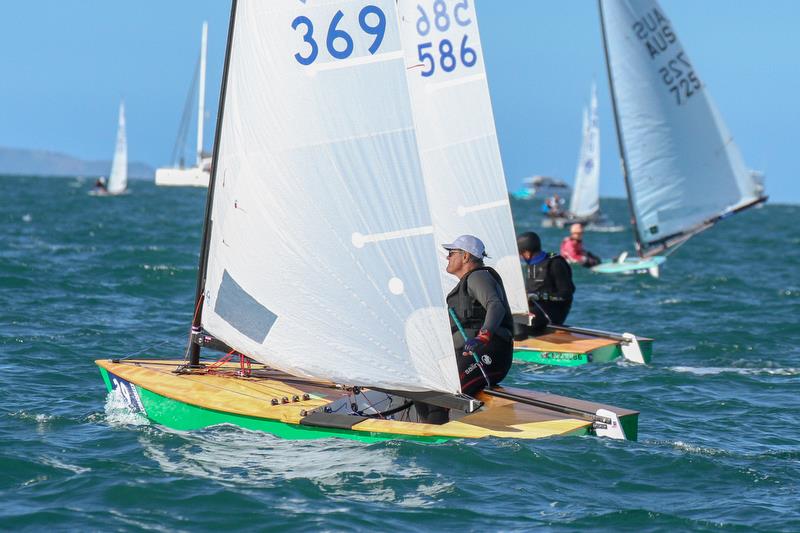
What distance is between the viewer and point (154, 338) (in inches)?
504

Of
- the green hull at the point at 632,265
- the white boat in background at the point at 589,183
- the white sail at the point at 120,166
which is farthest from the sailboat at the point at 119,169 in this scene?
the green hull at the point at 632,265

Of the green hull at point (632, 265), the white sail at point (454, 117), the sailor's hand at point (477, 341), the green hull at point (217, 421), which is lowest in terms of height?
the green hull at point (217, 421)

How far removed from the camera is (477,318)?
802 centimetres

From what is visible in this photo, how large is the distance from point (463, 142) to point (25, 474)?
6301 millimetres

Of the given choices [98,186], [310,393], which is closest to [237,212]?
[310,393]

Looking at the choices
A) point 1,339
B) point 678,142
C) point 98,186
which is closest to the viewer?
point 1,339

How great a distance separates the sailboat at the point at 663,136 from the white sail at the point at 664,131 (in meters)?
0.01

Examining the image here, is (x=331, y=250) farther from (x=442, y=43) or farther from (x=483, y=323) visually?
(x=442, y=43)

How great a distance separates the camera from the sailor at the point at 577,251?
58.2 ft

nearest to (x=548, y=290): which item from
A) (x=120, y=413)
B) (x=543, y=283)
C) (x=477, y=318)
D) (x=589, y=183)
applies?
(x=543, y=283)

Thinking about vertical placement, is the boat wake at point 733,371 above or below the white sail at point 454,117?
below

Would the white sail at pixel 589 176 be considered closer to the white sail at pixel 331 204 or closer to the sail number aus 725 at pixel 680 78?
the sail number aus 725 at pixel 680 78

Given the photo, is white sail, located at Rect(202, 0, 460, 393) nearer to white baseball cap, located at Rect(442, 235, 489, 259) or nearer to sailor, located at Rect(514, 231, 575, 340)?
white baseball cap, located at Rect(442, 235, 489, 259)

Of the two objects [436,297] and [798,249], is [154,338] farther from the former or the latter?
[798,249]
